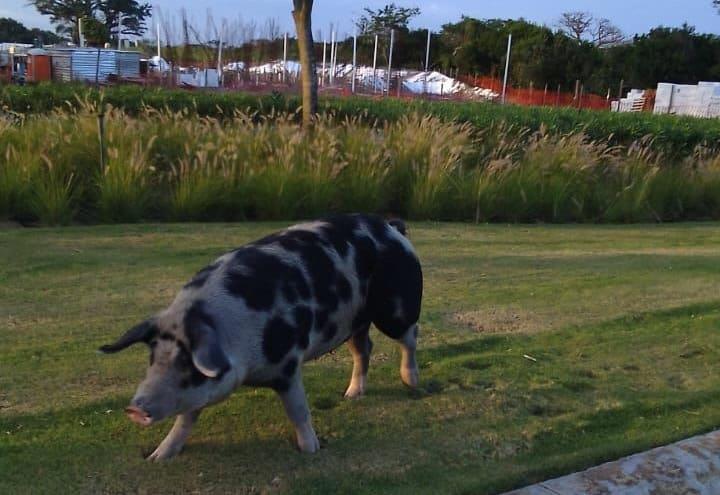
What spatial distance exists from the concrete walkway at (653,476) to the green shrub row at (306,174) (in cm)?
600

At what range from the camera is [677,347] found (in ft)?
16.5

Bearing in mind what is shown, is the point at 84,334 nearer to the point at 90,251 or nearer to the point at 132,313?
the point at 132,313

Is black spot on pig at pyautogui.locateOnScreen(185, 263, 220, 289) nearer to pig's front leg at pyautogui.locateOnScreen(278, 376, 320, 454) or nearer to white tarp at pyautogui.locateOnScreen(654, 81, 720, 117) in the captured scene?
pig's front leg at pyautogui.locateOnScreen(278, 376, 320, 454)

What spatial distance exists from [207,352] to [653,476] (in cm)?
198

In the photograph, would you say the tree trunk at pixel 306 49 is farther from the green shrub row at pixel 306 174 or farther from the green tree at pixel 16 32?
the green tree at pixel 16 32

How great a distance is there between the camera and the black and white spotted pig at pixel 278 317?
8.95 ft

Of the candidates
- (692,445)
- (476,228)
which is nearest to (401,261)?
(692,445)

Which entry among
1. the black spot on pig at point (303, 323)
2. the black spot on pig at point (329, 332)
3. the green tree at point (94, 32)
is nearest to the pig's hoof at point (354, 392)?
the black spot on pig at point (329, 332)

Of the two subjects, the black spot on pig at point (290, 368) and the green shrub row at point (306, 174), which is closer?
the black spot on pig at point (290, 368)

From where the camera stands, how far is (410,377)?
4066 mm

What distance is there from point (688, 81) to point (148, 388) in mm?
52550

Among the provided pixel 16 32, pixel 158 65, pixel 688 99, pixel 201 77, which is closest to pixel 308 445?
pixel 201 77

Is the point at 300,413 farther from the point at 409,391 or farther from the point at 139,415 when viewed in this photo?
the point at 409,391

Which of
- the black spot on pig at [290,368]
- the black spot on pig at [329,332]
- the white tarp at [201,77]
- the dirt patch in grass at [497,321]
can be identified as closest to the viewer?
the black spot on pig at [290,368]
